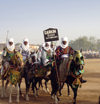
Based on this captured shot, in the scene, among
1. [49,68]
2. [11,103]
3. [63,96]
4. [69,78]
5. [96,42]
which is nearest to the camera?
[69,78]

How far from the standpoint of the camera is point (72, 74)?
23.7 feet

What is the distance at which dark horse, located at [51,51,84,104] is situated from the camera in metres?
6.93

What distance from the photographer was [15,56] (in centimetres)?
783

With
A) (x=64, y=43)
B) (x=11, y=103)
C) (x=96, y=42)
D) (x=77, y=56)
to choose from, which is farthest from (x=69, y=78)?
(x=96, y=42)

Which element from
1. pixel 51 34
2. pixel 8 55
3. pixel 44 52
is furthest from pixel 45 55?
pixel 8 55

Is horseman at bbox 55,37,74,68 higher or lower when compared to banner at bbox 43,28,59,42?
lower

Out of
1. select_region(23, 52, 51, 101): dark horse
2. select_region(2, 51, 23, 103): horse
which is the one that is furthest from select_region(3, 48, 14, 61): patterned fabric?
select_region(23, 52, 51, 101): dark horse

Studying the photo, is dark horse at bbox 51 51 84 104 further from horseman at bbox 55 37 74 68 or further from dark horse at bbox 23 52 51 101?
dark horse at bbox 23 52 51 101

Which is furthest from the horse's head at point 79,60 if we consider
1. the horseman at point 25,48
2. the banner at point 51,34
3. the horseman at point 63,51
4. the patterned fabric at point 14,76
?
the horseman at point 25,48

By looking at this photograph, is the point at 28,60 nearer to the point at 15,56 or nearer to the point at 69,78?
the point at 15,56

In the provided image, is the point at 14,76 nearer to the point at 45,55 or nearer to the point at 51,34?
the point at 45,55

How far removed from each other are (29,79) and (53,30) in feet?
8.43

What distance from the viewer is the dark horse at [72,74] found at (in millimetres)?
6930

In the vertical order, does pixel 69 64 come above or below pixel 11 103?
above
